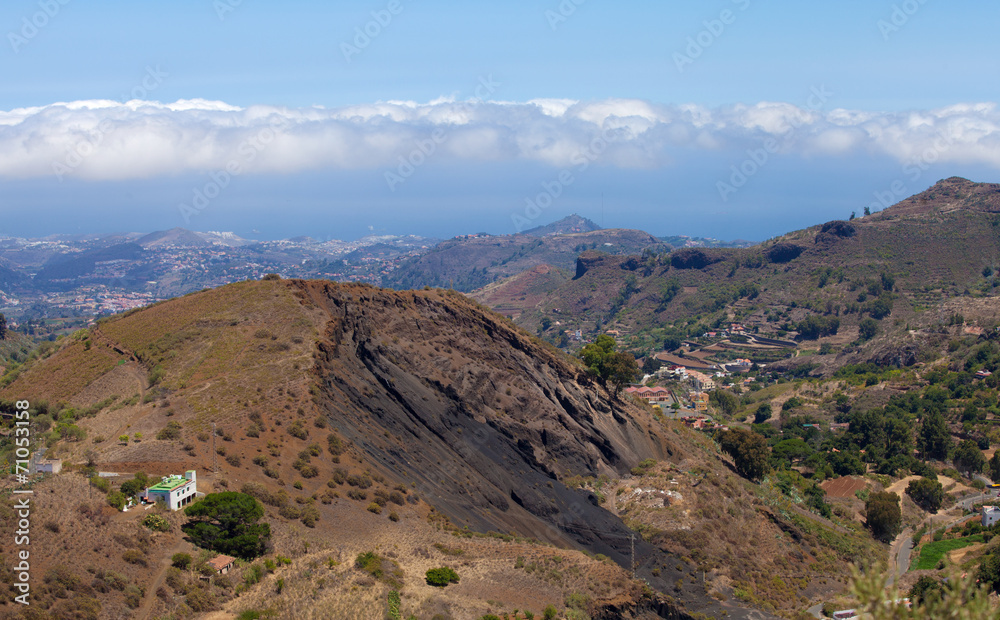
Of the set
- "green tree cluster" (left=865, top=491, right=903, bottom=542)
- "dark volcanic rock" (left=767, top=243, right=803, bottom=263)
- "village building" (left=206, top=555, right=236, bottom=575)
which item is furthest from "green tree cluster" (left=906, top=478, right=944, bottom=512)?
"dark volcanic rock" (left=767, top=243, right=803, bottom=263)

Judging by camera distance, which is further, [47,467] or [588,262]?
[588,262]

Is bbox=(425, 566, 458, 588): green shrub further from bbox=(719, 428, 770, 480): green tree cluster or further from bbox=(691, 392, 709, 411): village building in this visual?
bbox=(691, 392, 709, 411): village building

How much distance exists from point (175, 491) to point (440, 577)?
10.2 meters

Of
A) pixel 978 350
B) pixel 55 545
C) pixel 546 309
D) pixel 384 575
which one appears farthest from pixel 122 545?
pixel 546 309

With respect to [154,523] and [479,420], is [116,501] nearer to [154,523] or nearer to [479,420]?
[154,523]

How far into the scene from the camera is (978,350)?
311 ft

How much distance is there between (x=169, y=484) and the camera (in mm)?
27078

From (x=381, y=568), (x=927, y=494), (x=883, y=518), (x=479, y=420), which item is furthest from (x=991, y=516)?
(x=381, y=568)

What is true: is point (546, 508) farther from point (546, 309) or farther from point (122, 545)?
point (546, 309)

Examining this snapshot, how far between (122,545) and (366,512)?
1006 cm

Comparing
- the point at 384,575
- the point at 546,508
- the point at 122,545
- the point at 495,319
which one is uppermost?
the point at 495,319

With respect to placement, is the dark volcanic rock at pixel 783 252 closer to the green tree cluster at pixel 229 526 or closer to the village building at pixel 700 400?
the village building at pixel 700 400

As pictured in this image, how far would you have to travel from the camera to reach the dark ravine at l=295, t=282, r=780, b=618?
3731 centimetres

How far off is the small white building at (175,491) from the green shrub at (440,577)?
9.40 m
